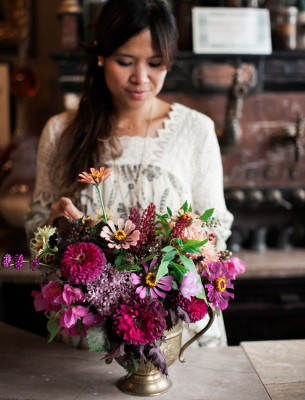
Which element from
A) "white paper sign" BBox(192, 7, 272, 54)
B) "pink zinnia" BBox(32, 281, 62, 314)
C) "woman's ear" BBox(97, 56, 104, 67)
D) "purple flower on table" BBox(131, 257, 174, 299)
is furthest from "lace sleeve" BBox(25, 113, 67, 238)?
"white paper sign" BBox(192, 7, 272, 54)

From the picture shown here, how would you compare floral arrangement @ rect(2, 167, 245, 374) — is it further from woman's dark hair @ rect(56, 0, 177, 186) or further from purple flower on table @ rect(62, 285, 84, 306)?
woman's dark hair @ rect(56, 0, 177, 186)

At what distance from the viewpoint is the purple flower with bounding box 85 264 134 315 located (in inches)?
35.3

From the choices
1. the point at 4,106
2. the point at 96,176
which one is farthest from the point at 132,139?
the point at 4,106

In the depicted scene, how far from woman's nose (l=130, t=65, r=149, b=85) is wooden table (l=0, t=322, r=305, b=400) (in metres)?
0.79

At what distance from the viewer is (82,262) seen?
88 cm

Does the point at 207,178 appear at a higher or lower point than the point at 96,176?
lower

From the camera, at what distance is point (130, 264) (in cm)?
91

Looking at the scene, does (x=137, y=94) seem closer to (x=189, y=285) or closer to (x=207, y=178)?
(x=207, y=178)

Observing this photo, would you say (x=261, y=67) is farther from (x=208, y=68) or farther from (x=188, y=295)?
(x=188, y=295)

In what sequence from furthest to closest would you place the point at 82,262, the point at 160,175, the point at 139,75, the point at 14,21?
the point at 14,21, the point at 160,175, the point at 139,75, the point at 82,262

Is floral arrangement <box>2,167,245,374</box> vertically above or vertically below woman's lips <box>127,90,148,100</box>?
below

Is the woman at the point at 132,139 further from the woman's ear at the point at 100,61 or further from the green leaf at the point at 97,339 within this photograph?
the green leaf at the point at 97,339

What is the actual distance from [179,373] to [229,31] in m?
1.95

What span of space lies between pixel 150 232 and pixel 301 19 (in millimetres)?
2204
